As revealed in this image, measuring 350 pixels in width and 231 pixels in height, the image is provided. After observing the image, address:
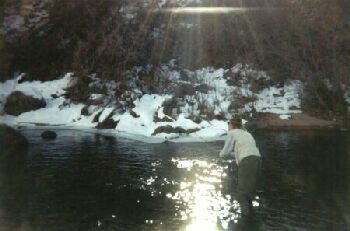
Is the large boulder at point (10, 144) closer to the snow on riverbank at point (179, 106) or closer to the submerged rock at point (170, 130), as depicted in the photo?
the snow on riverbank at point (179, 106)

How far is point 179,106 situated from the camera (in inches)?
1097

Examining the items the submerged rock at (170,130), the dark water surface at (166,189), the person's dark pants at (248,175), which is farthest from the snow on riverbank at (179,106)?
the person's dark pants at (248,175)

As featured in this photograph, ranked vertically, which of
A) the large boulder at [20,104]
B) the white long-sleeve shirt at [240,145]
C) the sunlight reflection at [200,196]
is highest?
the white long-sleeve shirt at [240,145]

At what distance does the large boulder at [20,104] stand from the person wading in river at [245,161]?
22.8 m

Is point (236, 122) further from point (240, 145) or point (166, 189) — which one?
point (166, 189)

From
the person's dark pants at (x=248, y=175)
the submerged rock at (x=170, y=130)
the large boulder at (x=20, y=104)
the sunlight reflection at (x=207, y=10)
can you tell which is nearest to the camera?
the person's dark pants at (x=248, y=175)

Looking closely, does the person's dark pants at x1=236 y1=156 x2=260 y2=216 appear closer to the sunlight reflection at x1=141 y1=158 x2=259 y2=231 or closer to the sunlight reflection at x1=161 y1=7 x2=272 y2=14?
the sunlight reflection at x1=141 y1=158 x2=259 y2=231

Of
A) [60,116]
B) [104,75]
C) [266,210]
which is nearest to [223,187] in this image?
[266,210]

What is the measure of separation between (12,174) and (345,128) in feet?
57.0

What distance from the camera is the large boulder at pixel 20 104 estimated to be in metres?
28.5

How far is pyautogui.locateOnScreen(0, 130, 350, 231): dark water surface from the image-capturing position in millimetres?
8672

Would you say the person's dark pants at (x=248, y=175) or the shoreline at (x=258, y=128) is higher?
the person's dark pants at (x=248, y=175)

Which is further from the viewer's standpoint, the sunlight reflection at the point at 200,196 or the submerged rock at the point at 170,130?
the submerged rock at the point at 170,130

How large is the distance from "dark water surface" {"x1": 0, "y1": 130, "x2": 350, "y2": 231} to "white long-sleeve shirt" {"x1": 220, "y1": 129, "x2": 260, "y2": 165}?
0.90 metres
